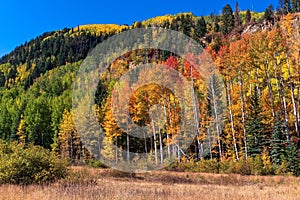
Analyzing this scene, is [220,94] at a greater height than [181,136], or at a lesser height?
greater

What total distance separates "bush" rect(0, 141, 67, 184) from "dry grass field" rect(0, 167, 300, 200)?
64 cm

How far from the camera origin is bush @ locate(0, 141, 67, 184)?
1264 cm

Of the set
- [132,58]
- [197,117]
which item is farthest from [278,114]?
[132,58]

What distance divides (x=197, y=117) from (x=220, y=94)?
11.4 ft

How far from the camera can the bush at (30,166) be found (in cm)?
1264

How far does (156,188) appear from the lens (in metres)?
14.2

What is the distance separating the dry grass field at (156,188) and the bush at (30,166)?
643mm

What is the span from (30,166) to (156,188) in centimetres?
548

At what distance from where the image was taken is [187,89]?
1372 inches

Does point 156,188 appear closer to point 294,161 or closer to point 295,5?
point 294,161

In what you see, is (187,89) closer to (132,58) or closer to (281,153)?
(281,153)

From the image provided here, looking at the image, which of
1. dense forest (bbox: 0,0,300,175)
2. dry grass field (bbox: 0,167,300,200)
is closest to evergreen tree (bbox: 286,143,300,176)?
dense forest (bbox: 0,0,300,175)

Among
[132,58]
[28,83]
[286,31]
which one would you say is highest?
[28,83]

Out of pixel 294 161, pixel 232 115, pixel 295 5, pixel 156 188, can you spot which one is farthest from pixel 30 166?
pixel 295 5
